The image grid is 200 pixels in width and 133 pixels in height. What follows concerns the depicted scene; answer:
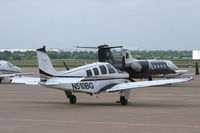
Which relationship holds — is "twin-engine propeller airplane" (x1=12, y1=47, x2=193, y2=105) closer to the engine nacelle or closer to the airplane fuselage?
the engine nacelle

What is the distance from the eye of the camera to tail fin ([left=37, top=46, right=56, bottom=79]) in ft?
73.5

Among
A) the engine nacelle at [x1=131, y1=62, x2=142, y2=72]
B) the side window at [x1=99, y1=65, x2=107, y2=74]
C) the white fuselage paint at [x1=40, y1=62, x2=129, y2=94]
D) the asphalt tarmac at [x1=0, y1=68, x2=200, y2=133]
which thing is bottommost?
the asphalt tarmac at [x1=0, y1=68, x2=200, y2=133]

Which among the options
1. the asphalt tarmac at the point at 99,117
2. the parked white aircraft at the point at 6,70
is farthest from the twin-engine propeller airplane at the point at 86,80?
the parked white aircraft at the point at 6,70

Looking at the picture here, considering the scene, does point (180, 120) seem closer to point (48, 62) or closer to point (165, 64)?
point (48, 62)

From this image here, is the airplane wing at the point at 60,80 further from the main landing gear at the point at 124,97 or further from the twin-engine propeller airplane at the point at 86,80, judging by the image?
the main landing gear at the point at 124,97

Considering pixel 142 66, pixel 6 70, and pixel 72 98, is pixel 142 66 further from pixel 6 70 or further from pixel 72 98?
pixel 72 98

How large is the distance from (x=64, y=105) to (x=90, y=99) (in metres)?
3.85

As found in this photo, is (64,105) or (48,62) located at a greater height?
(48,62)

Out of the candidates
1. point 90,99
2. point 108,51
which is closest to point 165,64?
point 108,51

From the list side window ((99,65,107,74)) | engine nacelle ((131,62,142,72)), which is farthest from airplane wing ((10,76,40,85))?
engine nacelle ((131,62,142,72))

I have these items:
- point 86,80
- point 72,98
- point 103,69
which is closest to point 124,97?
point 103,69

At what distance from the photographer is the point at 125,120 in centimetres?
1817

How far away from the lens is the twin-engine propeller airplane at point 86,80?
22375 millimetres

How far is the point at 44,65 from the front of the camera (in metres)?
22.5
